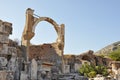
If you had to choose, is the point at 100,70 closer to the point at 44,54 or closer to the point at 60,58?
the point at 60,58

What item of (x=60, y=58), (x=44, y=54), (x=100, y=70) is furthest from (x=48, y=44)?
(x=100, y=70)

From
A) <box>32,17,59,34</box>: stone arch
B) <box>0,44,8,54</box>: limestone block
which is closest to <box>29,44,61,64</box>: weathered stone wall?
<box>32,17,59,34</box>: stone arch

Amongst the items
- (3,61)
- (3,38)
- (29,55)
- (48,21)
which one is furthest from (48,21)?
(3,38)

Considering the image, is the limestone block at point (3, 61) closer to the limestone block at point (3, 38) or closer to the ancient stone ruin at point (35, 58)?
the ancient stone ruin at point (35, 58)

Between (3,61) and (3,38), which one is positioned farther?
(3,61)

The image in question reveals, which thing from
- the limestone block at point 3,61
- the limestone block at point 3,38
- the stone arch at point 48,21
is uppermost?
the stone arch at point 48,21

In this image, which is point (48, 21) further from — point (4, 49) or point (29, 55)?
point (4, 49)

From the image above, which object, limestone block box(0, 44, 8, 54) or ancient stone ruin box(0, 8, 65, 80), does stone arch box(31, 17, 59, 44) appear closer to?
ancient stone ruin box(0, 8, 65, 80)

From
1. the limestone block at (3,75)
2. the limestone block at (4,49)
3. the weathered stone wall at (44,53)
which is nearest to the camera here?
the limestone block at (3,75)

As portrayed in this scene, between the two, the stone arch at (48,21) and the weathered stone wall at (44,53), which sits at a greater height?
the stone arch at (48,21)

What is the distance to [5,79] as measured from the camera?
245 inches

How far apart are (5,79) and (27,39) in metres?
17.1

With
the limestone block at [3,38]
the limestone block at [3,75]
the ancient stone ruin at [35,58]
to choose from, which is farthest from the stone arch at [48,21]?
the limestone block at [3,75]

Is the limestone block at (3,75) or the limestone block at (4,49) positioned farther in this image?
the limestone block at (4,49)
